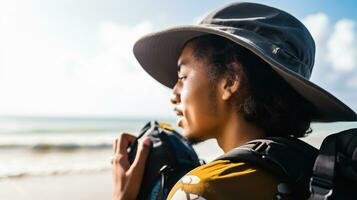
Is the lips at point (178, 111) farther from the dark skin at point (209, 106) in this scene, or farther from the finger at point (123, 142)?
the finger at point (123, 142)

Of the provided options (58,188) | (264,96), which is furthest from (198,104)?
(58,188)

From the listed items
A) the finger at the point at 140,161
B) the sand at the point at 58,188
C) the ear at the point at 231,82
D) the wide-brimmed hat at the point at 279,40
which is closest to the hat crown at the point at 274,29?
the wide-brimmed hat at the point at 279,40

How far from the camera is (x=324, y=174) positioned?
3.62ft

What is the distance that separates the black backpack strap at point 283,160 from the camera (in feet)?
3.75

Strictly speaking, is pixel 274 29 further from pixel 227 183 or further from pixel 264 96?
pixel 227 183

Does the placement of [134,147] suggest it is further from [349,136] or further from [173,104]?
[349,136]

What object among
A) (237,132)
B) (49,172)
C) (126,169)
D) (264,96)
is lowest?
(49,172)

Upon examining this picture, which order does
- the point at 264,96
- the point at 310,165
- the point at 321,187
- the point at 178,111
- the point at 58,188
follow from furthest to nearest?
1. the point at 58,188
2. the point at 178,111
3. the point at 264,96
4. the point at 310,165
5. the point at 321,187

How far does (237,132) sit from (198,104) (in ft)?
0.63

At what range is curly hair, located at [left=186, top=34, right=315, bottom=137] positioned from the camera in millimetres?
1527

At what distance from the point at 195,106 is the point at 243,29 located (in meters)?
0.35

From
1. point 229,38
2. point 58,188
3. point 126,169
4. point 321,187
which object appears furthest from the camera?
point 58,188

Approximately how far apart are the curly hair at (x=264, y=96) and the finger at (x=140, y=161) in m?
0.63

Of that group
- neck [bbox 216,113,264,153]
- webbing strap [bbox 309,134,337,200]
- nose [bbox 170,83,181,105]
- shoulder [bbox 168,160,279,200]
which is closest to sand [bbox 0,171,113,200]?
nose [bbox 170,83,181,105]
